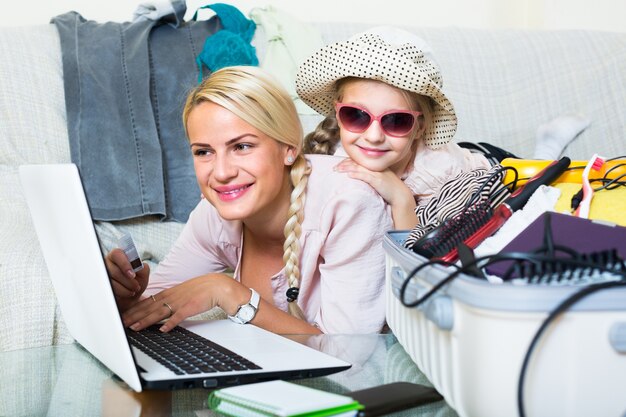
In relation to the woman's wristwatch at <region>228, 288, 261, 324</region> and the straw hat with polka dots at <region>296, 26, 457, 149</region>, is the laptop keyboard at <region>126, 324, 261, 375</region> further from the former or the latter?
the straw hat with polka dots at <region>296, 26, 457, 149</region>

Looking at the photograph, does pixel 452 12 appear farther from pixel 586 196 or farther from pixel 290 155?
pixel 586 196

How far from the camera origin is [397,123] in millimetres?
1402

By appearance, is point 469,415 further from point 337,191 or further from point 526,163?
point 337,191

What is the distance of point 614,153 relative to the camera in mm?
2236

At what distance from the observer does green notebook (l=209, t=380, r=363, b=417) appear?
0.65 meters

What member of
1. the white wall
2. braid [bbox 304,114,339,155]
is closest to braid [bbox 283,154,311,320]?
braid [bbox 304,114,339,155]

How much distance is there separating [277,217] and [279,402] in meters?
0.82

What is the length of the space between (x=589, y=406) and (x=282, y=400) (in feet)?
0.83

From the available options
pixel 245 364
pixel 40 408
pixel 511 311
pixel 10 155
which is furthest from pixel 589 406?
pixel 10 155

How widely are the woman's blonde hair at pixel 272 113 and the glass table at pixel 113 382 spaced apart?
12.9 inches

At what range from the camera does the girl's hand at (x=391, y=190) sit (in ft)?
4.58

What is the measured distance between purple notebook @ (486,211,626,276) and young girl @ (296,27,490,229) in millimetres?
652

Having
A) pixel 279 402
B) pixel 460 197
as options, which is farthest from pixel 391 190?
pixel 279 402

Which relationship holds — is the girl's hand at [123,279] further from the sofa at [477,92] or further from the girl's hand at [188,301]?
the sofa at [477,92]
